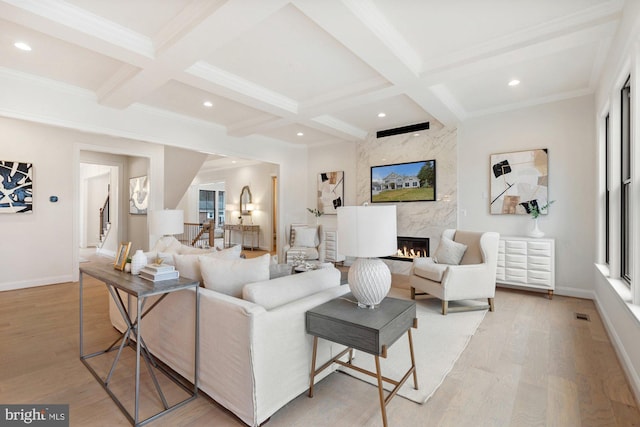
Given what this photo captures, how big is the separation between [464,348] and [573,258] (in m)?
2.78

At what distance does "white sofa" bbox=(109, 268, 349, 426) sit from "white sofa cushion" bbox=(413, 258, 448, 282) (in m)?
1.93

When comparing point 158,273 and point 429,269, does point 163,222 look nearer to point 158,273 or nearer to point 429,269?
point 158,273

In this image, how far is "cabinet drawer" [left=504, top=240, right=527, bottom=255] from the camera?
4324mm

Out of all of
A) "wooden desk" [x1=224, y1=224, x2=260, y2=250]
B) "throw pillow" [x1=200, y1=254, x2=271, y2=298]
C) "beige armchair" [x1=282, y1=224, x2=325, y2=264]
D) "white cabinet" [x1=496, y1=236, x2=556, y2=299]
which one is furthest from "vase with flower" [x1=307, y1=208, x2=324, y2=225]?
"throw pillow" [x1=200, y1=254, x2=271, y2=298]

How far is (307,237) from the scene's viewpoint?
19.8 ft

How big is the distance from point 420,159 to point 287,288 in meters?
4.37

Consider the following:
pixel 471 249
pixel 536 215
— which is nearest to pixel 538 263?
pixel 536 215

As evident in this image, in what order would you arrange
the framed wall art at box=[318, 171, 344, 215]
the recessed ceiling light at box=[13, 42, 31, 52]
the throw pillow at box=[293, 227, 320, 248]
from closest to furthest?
the recessed ceiling light at box=[13, 42, 31, 52]
the throw pillow at box=[293, 227, 320, 248]
the framed wall art at box=[318, 171, 344, 215]

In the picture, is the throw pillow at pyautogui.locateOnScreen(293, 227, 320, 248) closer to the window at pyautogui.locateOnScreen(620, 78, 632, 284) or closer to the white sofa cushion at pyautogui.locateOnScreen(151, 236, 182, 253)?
the white sofa cushion at pyautogui.locateOnScreen(151, 236, 182, 253)

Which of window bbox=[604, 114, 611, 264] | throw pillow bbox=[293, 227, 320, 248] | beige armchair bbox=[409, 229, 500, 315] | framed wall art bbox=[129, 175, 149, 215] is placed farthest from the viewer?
framed wall art bbox=[129, 175, 149, 215]

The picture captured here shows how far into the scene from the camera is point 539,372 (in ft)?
7.53

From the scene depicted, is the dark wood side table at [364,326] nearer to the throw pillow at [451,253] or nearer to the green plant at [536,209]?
the throw pillow at [451,253]

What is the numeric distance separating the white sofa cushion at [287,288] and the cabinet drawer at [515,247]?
3.26 metres

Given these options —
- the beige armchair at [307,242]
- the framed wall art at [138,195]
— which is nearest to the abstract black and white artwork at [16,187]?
the framed wall art at [138,195]
